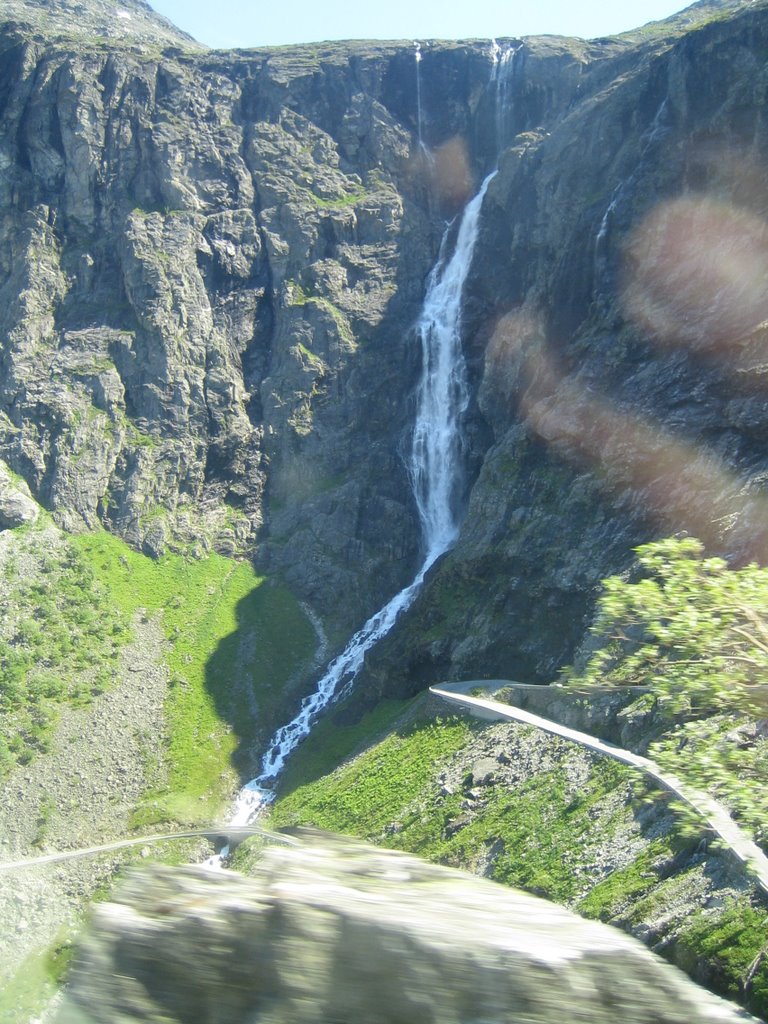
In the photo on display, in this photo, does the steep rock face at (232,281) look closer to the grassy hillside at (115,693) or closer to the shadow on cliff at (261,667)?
the shadow on cliff at (261,667)

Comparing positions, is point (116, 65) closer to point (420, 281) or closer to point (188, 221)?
point (188, 221)

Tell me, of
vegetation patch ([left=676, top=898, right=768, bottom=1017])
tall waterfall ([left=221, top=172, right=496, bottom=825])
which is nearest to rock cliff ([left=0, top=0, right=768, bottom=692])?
tall waterfall ([left=221, top=172, right=496, bottom=825])

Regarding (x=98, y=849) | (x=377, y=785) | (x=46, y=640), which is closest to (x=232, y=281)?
(x=46, y=640)

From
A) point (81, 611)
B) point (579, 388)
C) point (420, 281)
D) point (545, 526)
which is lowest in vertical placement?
point (81, 611)

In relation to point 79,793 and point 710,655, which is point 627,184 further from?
point 710,655

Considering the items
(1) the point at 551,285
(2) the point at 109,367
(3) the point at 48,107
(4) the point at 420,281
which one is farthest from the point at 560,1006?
(3) the point at 48,107
